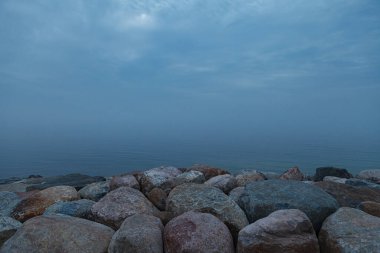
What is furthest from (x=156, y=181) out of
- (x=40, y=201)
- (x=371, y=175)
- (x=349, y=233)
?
(x=371, y=175)

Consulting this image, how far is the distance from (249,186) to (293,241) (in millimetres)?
2099

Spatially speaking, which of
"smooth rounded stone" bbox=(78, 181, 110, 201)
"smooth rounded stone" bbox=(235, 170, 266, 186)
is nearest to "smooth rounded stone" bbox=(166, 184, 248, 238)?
"smooth rounded stone" bbox=(235, 170, 266, 186)

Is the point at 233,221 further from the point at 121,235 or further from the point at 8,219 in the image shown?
the point at 8,219

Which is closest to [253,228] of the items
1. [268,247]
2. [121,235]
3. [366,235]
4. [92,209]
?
[268,247]

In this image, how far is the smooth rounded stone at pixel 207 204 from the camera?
6223 millimetres

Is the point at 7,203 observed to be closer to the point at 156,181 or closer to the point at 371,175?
the point at 156,181

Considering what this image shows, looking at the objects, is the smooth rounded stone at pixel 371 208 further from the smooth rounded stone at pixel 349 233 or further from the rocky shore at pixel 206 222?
the smooth rounded stone at pixel 349 233

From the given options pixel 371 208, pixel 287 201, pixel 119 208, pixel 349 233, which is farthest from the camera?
pixel 119 208

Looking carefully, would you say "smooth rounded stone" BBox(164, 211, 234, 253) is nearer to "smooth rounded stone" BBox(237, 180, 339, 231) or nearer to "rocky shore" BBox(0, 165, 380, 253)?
"rocky shore" BBox(0, 165, 380, 253)

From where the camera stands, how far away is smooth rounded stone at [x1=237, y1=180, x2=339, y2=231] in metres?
6.16

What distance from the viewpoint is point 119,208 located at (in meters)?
6.96

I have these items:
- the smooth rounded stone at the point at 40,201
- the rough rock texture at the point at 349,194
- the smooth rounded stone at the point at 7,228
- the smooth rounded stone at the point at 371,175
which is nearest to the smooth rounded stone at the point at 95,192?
the smooth rounded stone at the point at 40,201

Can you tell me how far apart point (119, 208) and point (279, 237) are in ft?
10.6

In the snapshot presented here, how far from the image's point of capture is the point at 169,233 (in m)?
5.68
